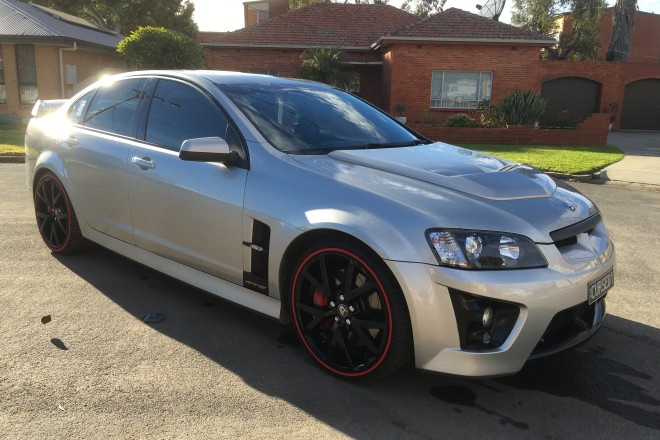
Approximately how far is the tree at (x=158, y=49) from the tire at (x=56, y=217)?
1435 centimetres

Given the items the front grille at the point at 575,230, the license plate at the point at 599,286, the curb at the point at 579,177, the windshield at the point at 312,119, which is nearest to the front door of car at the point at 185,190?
the windshield at the point at 312,119

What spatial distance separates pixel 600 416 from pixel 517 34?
1990 centimetres

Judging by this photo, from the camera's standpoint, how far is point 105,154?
4172 mm

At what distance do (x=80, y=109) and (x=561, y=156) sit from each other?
1154cm

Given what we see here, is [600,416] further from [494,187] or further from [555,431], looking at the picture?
[494,187]

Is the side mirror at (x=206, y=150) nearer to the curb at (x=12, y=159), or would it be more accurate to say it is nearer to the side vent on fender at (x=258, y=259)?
the side vent on fender at (x=258, y=259)

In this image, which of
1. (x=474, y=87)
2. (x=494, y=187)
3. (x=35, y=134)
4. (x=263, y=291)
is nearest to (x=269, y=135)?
(x=263, y=291)

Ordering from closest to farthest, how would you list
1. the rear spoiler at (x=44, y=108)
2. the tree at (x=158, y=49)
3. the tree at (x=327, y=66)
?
the rear spoiler at (x=44, y=108)
the tree at (x=158, y=49)
the tree at (x=327, y=66)

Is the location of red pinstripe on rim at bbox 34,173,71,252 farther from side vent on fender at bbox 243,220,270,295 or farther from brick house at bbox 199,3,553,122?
brick house at bbox 199,3,553,122

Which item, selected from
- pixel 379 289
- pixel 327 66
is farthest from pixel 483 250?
pixel 327 66

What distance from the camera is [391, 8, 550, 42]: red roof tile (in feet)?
65.2

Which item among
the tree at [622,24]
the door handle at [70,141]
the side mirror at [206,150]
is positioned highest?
the tree at [622,24]

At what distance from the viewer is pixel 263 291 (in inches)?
127

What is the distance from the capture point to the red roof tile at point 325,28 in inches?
894
